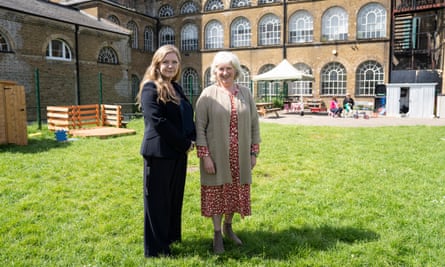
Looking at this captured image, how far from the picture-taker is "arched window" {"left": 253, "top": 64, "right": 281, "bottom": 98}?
2902cm

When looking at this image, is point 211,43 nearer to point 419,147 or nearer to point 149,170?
point 419,147

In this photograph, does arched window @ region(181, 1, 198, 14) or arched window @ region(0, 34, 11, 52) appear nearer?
arched window @ region(0, 34, 11, 52)

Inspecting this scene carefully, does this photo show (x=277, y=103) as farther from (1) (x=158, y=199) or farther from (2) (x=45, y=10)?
(1) (x=158, y=199)

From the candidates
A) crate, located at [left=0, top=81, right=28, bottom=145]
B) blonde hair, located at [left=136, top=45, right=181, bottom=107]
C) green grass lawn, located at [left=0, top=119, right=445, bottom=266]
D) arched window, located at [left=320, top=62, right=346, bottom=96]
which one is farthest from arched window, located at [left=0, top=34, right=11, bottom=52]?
arched window, located at [left=320, top=62, right=346, bottom=96]

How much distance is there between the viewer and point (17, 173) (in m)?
6.35

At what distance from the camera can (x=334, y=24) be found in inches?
1049

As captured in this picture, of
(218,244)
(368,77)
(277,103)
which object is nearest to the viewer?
(218,244)

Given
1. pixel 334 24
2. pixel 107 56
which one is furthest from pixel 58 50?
pixel 334 24

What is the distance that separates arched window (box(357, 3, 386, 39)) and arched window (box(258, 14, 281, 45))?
619 cm

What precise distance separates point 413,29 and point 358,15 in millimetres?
4025

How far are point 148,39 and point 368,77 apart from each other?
19.4 meters

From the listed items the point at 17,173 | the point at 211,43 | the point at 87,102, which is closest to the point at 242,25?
the point at 211,43

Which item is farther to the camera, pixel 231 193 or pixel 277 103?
pixel 277 103

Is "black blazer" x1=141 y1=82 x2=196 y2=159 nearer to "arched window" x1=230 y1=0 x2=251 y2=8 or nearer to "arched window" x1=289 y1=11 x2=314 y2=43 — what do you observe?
"arched window" x1=289 y1=11 x2=314 y2=43
